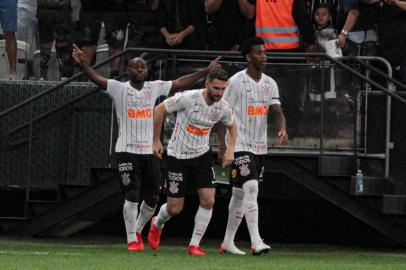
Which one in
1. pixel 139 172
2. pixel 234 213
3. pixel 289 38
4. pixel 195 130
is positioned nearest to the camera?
pixel 195 130

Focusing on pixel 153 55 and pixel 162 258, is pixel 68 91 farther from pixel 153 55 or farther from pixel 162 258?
pixel 162 258

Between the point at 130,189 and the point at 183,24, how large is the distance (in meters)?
3.33

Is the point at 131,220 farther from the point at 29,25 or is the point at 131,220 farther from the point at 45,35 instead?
the point at 29,25

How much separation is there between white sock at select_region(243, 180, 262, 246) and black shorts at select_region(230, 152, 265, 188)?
0.30ft

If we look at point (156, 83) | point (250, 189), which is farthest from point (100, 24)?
point (250, 189)

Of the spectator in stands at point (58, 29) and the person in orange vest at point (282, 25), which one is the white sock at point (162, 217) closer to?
the person in orange vest at point (282, 25)

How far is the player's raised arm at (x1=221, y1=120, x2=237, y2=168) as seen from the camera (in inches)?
605

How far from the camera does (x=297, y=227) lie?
2025 cm

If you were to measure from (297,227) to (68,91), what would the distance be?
4.16 m

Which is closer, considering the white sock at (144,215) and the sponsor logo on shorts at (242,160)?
the sponsor logo on shorts at (242,160)

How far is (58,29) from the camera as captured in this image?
1906cm

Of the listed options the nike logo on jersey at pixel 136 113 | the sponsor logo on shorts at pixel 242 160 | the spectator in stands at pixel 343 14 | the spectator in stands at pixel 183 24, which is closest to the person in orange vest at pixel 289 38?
the spectator in stands at pixel 343 14

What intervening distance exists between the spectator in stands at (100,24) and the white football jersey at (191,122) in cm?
290

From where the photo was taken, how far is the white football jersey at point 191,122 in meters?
15.9
